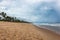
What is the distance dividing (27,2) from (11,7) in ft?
1.79

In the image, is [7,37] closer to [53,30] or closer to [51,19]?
[51,19]

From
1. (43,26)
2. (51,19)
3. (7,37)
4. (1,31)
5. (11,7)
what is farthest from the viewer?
(43,26)

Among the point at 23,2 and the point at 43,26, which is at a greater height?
the point at 23,2

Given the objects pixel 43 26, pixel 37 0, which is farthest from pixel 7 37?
pixel 43 26

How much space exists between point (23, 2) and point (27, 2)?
13 cm

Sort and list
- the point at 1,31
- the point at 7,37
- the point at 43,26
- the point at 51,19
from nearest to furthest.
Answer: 1. the point at 7,37
2. the point at 1,31
3. the point at 51,19
4. the point at 43,26

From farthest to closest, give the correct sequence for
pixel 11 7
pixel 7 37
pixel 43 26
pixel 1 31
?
pixel 43 26
pixel 11 7
pixel 1 31
pixel 7 37

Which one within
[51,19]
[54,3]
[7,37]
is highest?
[54,3]

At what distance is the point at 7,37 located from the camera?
552 centimetres

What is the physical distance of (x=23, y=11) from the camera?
22.0 ft

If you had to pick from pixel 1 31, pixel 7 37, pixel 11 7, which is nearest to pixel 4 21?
pixel 11 7

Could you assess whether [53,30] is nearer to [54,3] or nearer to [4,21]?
[54,3]

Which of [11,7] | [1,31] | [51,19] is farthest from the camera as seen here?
[51,19]

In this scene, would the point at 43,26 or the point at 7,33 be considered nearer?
the point at 7,33
